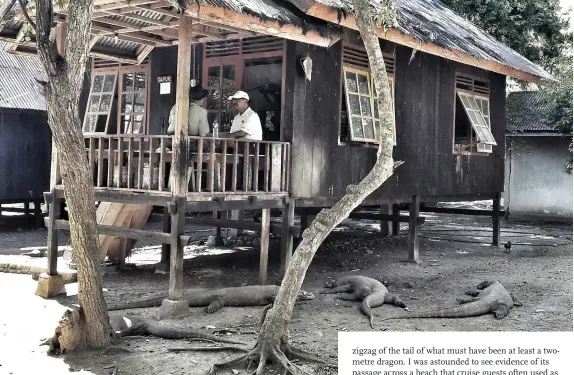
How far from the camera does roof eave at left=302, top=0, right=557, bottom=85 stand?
28.0 ft

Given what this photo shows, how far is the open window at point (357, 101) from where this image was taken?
10.3m

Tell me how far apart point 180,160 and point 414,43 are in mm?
4423

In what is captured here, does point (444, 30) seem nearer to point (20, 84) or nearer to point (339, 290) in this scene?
point (339, 290)

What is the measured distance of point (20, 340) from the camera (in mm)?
6738

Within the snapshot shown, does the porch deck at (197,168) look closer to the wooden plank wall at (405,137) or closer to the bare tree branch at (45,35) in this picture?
the wooden plank wall at (405,137)

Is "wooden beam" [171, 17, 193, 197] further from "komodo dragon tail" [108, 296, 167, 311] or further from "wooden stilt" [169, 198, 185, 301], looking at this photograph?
"komodo dragon tail" [108, 296, 167, 311]

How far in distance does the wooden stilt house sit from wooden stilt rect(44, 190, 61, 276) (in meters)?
0.06

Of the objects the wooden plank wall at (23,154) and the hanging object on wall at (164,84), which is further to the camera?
the wooden plank wall at (23,154)

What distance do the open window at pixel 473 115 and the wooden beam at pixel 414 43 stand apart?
0.76m

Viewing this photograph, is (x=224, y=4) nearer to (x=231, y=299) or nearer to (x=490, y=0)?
(x=231, y=299)

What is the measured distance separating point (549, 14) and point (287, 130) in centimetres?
1348

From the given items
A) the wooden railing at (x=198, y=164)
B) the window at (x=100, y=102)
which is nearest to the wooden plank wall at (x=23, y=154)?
the window at (x=100, y=102)

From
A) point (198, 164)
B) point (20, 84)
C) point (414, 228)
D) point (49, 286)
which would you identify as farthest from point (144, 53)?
point (20, 84)

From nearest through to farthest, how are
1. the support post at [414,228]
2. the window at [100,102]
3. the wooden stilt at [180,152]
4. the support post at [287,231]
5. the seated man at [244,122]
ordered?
the wooden stilt at [180,152] < the seated man at [244,122] < the support post at [287,231] < the window at [100,102] < the support post at [414,228]
